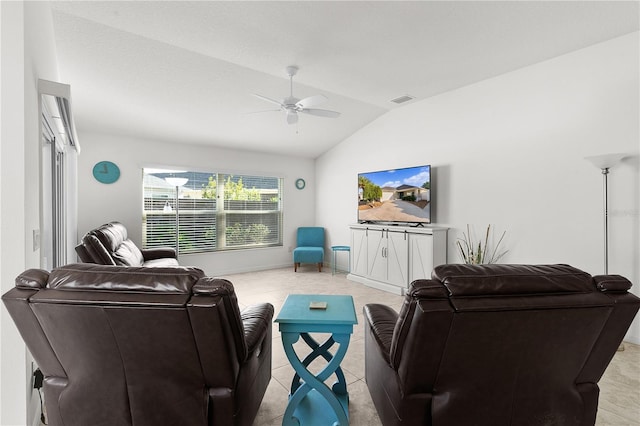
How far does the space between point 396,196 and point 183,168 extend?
3.65 meters

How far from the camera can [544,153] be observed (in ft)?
11.3

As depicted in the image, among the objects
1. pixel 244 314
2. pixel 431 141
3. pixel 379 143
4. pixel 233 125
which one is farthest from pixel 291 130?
pixel 244 314

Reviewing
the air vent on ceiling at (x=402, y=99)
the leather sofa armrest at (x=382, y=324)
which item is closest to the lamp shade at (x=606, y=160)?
the air vent on ceiling at (x=402, y=99)

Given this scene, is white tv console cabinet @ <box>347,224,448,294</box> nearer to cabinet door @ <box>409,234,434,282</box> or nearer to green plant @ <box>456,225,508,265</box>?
cabinet door @ <box>409,234,434,282</box>

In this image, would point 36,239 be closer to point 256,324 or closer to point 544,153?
point 256,324

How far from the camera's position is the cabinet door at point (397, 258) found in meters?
4.57

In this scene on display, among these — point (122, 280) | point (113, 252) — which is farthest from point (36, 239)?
point (113, 252)

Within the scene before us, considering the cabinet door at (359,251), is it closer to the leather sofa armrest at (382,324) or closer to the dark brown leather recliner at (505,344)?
the leather sofa armrest at (382,324)

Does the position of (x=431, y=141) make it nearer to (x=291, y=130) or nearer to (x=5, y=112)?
(x=291, y=130)

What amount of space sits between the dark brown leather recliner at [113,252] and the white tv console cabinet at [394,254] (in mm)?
2873

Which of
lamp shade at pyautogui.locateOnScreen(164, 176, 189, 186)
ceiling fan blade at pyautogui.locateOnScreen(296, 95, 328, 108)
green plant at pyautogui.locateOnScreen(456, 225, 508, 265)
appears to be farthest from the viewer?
lamp shade at pyautogui.locateOnScreen(164, 176, 189, 186)

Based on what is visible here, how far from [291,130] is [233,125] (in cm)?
99

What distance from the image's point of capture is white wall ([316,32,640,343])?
115 inches

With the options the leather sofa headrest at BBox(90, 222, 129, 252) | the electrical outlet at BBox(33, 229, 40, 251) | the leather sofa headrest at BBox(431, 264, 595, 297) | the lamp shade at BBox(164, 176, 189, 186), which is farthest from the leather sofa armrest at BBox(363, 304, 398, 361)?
the lamp shade at BBox(164, 176, 189, 186)
